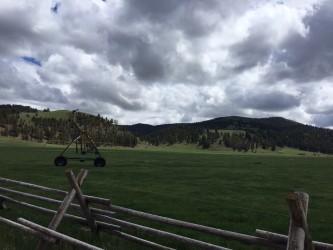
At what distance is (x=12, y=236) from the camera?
32.2 feet

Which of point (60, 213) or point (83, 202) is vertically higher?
point (83, 202)

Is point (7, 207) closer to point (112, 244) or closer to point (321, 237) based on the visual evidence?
point (112, 244)

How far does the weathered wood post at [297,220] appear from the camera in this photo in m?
5.18

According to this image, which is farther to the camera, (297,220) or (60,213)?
(60,213)

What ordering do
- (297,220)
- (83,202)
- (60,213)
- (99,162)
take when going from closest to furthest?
(297,220) → (60,213) → (83,202) → (99,162)

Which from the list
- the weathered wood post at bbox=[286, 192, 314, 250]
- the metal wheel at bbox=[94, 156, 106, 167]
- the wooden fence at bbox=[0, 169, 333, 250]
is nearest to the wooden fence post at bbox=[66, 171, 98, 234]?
the wooden fence at bbox=[0, 169, 333, 250]

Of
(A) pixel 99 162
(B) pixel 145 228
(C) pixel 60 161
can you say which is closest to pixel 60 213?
(B) pixel 145 228

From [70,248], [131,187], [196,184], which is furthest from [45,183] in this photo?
[70,248]

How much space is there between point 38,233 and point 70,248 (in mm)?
795

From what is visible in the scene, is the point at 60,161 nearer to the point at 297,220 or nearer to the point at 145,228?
the point at 145,228

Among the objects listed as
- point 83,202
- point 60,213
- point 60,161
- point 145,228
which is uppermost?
point 60,161

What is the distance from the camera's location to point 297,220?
5273mm

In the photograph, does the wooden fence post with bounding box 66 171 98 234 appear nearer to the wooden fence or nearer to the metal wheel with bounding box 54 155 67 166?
the wooden fence

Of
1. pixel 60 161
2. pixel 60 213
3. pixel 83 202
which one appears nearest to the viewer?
pixel 60 213
